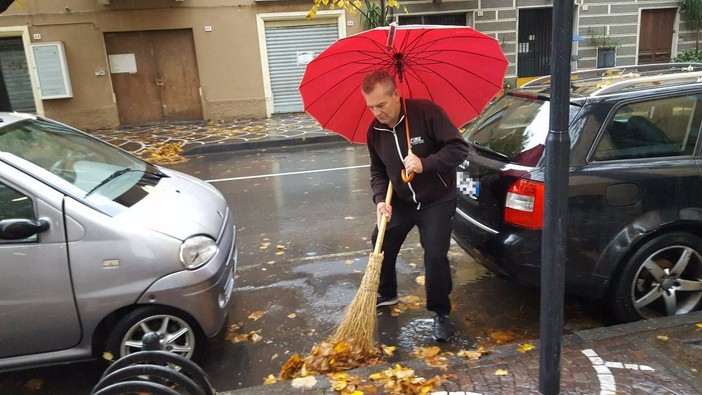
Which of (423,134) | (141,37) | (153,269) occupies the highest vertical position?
(141,37)

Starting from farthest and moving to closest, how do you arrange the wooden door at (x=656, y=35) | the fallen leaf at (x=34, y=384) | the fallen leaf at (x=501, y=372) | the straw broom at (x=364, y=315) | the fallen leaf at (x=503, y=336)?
the wooden door at (x=656, y=35), the fallen leaf at (x=503, y=336), the fallen leaf at (x=34, y=384), the straw broom at (x=364, y=315), the fallen leaf at (x=501, y=372)

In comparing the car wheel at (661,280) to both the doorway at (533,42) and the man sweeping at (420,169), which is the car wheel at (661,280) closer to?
the man sweeping at (420,169)

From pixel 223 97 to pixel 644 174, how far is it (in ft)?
44.4

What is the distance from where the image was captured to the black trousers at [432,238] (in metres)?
3.40

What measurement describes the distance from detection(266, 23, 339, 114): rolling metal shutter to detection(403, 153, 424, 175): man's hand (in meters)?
13.0

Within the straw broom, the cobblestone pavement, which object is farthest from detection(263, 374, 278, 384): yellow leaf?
the cobblestone pavement

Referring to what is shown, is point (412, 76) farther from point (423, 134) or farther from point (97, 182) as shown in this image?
point (97, 182)

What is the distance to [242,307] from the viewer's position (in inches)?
166

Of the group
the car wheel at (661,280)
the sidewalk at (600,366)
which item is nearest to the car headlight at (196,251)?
the sidewalk at (600,366)

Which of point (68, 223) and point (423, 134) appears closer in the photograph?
point (68, 223)

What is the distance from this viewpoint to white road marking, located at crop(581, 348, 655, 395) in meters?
2.71

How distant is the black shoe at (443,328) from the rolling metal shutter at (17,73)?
47.5 feet

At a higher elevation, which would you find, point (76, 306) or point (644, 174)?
point (644, 174)

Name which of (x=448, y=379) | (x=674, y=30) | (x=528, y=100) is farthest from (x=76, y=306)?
(x=674, y=30)
